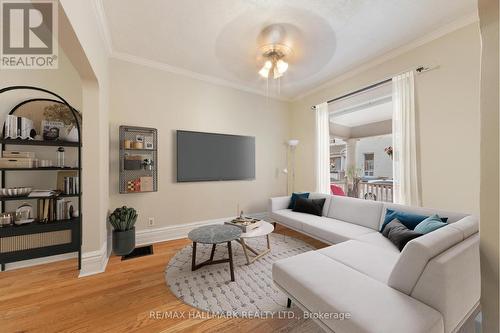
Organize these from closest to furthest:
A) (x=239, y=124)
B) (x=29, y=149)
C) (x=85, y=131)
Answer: (x=85, y=131)
(x=29, y=149)
(x=239, y=124)

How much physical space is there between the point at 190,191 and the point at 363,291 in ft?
9.17

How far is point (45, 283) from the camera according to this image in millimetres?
1944

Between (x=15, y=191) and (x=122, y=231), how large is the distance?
1.12m

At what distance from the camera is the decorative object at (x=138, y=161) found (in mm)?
2766

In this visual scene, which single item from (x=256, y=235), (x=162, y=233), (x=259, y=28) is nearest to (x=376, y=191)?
(x=256, y=235)

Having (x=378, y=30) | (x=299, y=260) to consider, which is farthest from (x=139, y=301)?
(x=378, y=30)

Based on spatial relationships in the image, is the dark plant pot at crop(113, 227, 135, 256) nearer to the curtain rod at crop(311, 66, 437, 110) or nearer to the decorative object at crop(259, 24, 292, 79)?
the decorative object at crop(259, 24, 292, 79)

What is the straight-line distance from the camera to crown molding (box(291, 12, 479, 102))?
6.93ft

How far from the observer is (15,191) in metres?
2.04

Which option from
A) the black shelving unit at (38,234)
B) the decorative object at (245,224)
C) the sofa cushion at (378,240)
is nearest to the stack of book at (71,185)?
the black shelving unit at (38,234)

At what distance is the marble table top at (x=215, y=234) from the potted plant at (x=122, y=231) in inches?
37.6

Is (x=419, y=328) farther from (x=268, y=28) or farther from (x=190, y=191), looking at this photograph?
(x=190, y=191)

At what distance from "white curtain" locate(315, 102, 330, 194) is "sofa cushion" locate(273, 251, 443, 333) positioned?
7.76 ft

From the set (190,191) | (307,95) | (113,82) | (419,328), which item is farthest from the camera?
(307,95)
